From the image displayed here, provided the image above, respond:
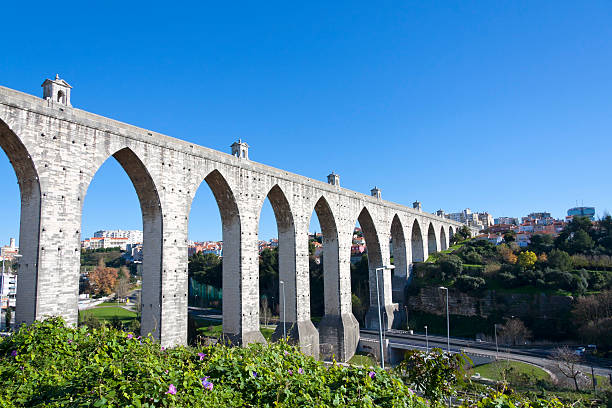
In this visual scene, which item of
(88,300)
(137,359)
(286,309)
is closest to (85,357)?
(137,359)

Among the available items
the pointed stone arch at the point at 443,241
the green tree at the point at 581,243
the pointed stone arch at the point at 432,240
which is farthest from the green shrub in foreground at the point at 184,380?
the pointed stone arch at the point at 443,241

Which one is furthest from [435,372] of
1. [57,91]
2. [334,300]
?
[334,300]

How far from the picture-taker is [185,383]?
187 inches

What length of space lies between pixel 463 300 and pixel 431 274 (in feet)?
13.1

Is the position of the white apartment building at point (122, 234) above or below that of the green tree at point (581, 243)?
above

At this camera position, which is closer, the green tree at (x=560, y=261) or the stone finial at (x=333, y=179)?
the stone finial at (x=333, y=179)

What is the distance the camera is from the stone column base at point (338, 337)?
25.8m

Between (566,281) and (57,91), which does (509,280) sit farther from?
(57,91)

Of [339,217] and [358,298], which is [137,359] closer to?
[339,217]

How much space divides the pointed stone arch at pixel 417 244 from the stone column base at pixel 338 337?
18.6 meters

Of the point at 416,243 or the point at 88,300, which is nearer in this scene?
the point at 416,243

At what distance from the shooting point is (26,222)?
13.7 metres

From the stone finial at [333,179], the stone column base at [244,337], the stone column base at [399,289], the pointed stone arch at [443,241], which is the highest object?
the stone finial at [333,179]

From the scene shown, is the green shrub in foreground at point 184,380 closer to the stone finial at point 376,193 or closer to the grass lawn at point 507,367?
the grass lawn at point 507,367
